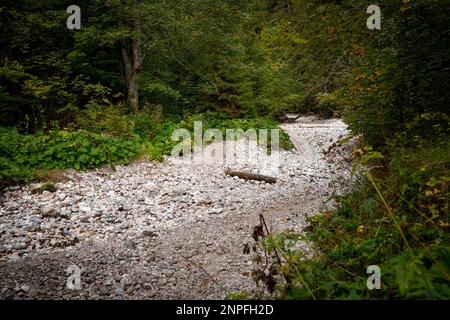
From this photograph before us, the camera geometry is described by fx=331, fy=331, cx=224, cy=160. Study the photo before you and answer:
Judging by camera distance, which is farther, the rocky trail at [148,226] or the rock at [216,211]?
the rock at [216,211]

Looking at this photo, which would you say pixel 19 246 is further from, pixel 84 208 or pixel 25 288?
pixel 84 208

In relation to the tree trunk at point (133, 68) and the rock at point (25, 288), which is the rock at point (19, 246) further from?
the tree trunk at point (133, 68)

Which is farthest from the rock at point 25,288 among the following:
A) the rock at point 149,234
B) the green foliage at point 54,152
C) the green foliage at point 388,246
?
the green foliage at point 54,152

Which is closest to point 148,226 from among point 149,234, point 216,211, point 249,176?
point 149,234

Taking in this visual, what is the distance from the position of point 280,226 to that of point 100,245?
281 cm

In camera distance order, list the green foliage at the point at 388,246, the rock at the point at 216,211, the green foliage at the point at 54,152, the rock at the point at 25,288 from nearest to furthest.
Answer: the green foliage at the point at 388,246 < the rock at the point at 25,288 < the rock at the point at 216,211 < the green foliage at the point at 54,152

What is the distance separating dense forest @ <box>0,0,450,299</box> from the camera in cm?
323

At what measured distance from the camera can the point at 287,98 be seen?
1870 centimetres

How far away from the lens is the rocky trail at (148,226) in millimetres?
3941

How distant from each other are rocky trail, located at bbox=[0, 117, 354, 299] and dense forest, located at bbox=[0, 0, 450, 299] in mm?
782

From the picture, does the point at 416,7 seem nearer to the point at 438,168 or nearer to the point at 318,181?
the point at 438,168

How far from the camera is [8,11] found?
1057 cm

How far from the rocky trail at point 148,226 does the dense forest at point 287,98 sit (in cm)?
78
